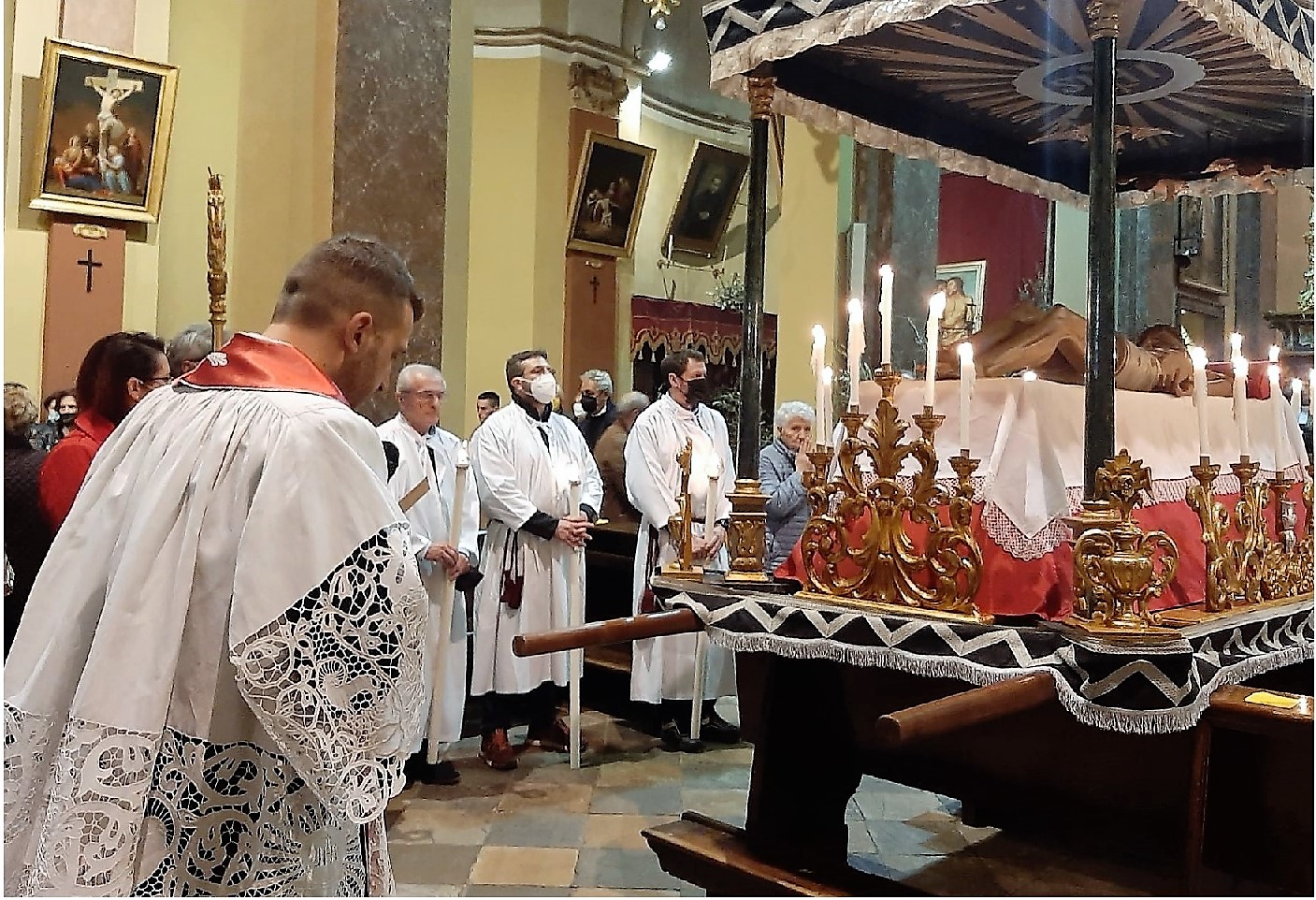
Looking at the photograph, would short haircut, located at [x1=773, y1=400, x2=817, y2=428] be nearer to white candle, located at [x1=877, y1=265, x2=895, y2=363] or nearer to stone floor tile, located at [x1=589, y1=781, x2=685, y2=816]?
stone floor tile, located at [x1=589, y1=781, x2=685, y2=816]

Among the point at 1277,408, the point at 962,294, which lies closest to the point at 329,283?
the point at 1277,408

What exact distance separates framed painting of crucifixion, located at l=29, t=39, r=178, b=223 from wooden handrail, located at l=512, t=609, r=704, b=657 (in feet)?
19.8

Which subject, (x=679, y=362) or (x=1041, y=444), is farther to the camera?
(x=679, y=362)

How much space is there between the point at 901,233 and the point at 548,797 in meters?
4.45

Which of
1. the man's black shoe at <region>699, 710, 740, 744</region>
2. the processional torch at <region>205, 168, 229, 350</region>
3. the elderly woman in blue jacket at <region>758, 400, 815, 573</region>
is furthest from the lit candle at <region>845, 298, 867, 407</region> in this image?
the processional torch at <region>205, 168, 229, 350</region>

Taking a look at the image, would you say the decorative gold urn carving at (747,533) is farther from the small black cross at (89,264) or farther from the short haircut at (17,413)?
the small black cross at (89,264)

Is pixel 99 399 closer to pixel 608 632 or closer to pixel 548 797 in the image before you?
pixel 608 632

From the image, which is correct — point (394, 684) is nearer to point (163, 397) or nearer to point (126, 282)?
point (163, 397)

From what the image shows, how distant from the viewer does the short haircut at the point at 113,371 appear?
129 inches

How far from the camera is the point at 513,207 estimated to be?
10.9 m

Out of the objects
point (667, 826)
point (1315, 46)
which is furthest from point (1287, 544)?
point (667, 826)

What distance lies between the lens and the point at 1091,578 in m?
2.28

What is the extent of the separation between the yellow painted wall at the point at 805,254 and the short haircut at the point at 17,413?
13.6 ft

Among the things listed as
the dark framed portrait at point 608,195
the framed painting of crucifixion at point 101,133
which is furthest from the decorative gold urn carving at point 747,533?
the dark framed portrait at point 608,195
